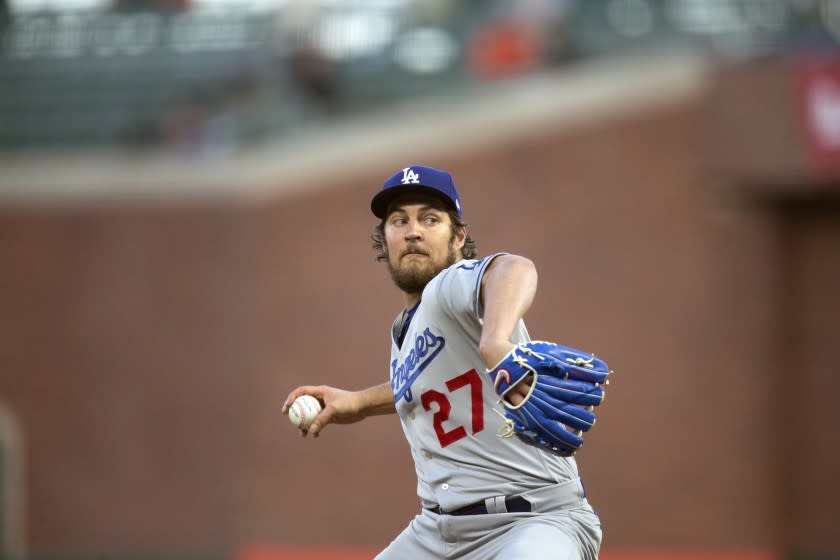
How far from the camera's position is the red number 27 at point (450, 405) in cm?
443

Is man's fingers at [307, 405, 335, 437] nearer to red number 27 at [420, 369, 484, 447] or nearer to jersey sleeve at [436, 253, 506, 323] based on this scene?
red number 27 at [420, 369, 484, 447]

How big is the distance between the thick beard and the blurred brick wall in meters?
7.91

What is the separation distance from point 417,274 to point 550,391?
1.07 metres

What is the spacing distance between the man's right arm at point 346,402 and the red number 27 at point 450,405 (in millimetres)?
523

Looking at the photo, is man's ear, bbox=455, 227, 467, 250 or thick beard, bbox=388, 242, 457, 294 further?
man's ear, bbox=455, 227, 467, 250

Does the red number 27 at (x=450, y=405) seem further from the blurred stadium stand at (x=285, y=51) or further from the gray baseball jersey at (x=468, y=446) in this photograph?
the blurred stadium stand at (x=285, y=51)

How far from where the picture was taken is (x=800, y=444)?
12.6 meters

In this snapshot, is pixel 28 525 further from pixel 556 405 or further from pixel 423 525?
pixel 556 405

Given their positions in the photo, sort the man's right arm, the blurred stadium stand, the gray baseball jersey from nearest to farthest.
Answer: the gray baseball jersey → the man's right arm → the blurred stadium stand

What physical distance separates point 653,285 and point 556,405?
29.8 ft

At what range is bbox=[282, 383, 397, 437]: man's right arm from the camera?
498cm

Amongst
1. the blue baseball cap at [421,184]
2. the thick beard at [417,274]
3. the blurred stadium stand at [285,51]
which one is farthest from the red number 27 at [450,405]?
the blurred stadium stand at [285,51]

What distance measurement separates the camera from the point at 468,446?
177 inches

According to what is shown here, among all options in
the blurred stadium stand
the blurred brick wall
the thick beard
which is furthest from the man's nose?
the blurred stadium stand
